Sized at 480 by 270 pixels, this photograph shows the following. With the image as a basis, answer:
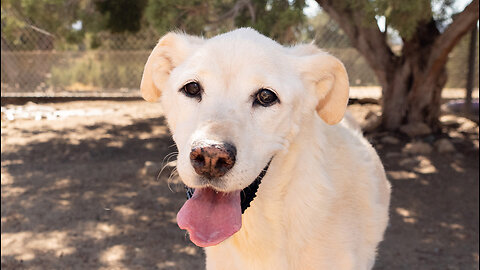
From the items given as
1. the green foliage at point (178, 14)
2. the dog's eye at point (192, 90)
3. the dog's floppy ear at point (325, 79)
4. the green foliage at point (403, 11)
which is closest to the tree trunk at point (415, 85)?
the green foliage at point (403, 11)

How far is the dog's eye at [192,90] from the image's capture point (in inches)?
82.0

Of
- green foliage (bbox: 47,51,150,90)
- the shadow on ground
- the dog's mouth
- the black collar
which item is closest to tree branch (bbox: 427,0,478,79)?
the shadow on ground

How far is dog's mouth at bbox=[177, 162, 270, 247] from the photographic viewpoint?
1.99m

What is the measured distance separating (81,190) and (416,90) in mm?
5128

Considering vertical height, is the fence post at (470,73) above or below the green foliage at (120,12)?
below

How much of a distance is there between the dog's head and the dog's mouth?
0.16 ft

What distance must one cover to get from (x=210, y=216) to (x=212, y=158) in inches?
13.5

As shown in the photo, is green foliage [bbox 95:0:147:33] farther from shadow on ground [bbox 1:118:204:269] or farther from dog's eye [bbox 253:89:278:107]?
dog's eye [bbox 253:89:278:107]

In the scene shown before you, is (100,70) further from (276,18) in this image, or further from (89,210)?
(276,18)

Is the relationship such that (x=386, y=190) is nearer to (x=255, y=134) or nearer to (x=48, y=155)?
(x=255, y=134)

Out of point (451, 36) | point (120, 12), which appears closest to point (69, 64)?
point (120, 12)

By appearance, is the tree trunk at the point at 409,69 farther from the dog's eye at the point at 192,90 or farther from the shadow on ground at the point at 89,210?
the dog's eye at the point at 192,90

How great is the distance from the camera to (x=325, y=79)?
2.32 meters

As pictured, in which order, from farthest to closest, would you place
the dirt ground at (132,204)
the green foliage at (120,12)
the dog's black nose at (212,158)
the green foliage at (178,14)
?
1. the green foliage at (120,12)
2. the green foliage at (178,14)
3. the dirt ground at (132,204)
4. the dog's black nose at (212,158)
